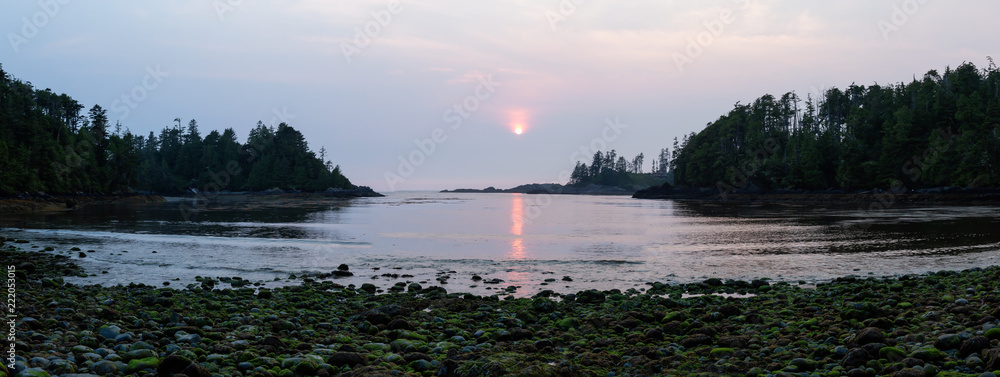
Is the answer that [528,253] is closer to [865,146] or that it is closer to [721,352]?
[721,352]

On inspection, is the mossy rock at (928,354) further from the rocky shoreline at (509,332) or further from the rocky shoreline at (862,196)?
the rocky shoreline at (862,196)

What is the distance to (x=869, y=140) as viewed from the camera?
13075cm

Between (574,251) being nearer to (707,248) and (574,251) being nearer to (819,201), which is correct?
(707,248)

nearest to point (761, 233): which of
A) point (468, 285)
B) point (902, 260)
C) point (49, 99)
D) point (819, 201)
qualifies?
→ point (902, 260)

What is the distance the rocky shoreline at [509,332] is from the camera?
785 cm

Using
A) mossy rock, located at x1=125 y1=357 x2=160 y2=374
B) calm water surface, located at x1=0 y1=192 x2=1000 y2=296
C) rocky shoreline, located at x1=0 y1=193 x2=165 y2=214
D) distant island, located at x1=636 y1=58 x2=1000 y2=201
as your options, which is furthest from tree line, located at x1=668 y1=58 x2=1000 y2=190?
rocky shoreline, located at x1=0 y1=193 x2=165 y2=214

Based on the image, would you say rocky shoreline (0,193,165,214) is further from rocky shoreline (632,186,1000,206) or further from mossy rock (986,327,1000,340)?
rocky shoreline (632,186,1000,206)

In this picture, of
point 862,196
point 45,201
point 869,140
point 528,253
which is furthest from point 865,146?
point 45,201

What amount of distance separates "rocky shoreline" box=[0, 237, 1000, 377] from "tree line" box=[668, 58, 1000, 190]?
10978 centimetres

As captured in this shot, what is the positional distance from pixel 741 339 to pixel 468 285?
11.0 m

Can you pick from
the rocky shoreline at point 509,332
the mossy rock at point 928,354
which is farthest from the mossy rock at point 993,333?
the mossy rock at point 928,354

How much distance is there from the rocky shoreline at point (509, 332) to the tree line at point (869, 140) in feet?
360

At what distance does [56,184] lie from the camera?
310 feet

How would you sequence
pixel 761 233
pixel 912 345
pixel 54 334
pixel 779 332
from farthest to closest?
pixel 761 233 < pixel 779 332 < pixel 54 334 < pixel 912 345
